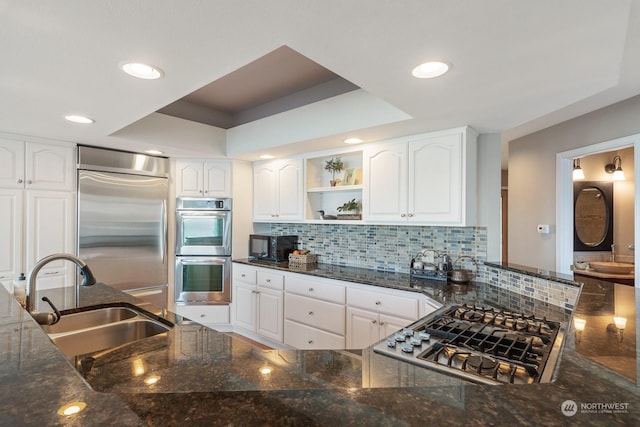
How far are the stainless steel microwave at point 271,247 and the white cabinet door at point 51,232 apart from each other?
5.82ft

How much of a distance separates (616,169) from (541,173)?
128 centimetres

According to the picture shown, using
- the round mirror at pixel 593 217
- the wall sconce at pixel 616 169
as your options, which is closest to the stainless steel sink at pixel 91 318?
the round mirror at pixel 593 217

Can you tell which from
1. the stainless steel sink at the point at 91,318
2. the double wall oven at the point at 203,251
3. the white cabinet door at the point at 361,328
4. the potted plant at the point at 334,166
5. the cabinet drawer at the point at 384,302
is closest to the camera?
the stainless steel sink at the point at 91,318

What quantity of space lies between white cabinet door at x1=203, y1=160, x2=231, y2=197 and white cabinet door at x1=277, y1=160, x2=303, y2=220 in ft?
2.05

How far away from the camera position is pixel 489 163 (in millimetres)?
2777

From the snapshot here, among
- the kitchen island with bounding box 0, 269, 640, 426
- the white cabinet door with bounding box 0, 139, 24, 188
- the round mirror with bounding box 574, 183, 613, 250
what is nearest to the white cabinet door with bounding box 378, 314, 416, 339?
the kitchen island with bounding box 0, 269, 640, 426

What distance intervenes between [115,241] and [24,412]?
318 cm

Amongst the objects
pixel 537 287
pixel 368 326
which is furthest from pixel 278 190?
pixel 537 287

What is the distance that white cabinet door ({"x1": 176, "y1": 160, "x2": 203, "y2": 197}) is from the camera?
3781mm

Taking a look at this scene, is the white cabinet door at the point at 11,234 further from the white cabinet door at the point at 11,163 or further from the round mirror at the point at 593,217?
the round mirror at the point at 593,217

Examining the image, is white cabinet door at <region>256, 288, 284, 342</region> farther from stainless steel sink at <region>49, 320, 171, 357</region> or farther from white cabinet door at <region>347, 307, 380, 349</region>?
stainless steel sink at <region>49, 320, 171, 357</region>

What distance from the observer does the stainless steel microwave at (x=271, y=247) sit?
149 inches

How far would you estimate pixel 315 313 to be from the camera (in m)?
3.07

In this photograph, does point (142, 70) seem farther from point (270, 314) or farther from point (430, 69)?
point (270, 314)
